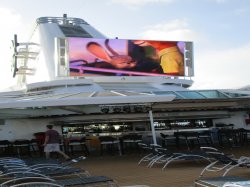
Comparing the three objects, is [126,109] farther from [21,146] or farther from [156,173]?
[156,173]

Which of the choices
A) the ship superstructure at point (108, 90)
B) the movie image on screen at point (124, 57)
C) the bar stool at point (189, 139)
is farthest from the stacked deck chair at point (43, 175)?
the movie image on screen at point (124, 57)

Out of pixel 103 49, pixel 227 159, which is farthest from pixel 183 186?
pixel 103 49

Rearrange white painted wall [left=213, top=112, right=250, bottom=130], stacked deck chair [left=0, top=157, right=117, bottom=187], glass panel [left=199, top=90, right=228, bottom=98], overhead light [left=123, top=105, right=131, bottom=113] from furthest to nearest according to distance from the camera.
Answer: white painted wall [left=213, top=112, right=250, bottom=130]
glass panel [left=199, top=90, right=228, bottom=98]
overhead light [left=123, top=105, right=131, bottom=113]
stacked deck chair [left=0, top=157, right=117, bottom=187]

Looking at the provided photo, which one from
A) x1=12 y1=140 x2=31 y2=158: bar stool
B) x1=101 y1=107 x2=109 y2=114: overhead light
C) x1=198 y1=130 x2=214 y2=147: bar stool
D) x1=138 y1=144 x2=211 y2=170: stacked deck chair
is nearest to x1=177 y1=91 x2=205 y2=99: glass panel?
x1=198 y1=130 x2=214 y2=147: bar stool

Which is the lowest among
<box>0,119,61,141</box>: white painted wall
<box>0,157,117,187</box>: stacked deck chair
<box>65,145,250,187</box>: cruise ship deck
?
<box>65,145,250,187</box>: cruise ship deck

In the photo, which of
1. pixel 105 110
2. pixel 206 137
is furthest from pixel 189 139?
pixel 105 110

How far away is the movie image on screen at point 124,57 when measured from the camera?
70.2ft

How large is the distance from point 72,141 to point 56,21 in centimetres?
1719

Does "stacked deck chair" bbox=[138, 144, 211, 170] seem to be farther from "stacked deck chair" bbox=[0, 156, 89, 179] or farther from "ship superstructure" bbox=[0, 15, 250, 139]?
"stacked deck chair" bbox=[0, 156, 89, 179]

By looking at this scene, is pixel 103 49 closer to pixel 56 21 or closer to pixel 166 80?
pixel 166 80

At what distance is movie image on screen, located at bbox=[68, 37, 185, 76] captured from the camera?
21.4 meters

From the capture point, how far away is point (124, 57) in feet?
73.6

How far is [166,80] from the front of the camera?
22.3 meters

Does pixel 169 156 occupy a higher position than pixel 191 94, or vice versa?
pixel 191 94
